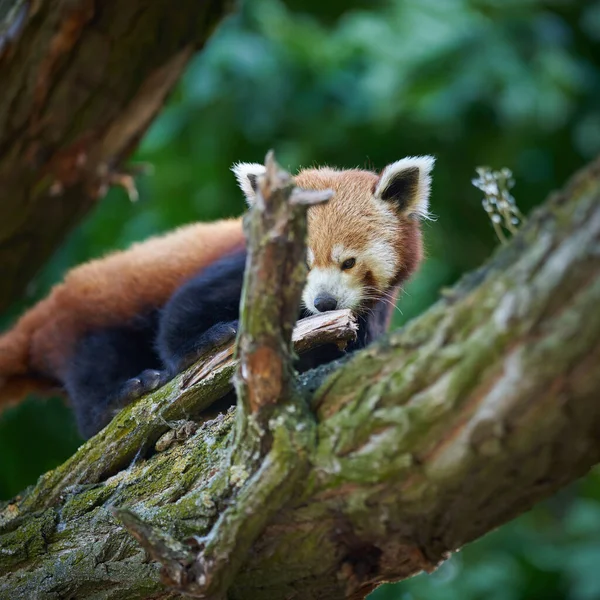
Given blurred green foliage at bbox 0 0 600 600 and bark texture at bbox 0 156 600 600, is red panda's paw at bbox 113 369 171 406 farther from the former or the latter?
blurred green foliage at bbox 0 0 600 600

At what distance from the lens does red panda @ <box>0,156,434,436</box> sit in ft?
11.9

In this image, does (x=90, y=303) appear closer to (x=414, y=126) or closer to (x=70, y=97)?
(x=70, y=97)

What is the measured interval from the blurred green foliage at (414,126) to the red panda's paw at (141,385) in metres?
2.60

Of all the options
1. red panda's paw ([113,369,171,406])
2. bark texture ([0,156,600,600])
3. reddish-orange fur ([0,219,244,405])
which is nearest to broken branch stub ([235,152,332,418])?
bark texture ([0,156,600,600])

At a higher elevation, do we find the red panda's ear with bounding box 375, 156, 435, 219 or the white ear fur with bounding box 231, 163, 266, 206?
the white ear fur with bounding box 231, 163, 266, 206

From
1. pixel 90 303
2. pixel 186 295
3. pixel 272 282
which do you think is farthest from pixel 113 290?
pixel 272 282

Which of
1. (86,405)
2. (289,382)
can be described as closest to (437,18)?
(86,405)

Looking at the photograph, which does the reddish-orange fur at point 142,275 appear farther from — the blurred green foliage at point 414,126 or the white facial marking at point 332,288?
the blurred green foliage at point 414,126

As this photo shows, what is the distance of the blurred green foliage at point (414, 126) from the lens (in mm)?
6133

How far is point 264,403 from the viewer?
6.91 feet

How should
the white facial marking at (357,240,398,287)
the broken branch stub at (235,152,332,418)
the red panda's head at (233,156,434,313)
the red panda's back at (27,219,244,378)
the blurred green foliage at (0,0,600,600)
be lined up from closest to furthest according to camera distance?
1. the broken branch stub at (235,152,332,418)
2. the red panda's head at (233,156,434,313)
3. the white facial marking at (357,240,398,287)
4. the red panda's back at (27,219,244,378)
5. the blurred green foliage at (0,0,600,600)

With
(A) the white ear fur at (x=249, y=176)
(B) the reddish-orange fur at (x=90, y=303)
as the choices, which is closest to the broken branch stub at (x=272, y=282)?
(A) the white ear fur at (x=249, y=176)

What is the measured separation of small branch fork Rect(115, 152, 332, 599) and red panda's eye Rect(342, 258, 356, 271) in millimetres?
1541

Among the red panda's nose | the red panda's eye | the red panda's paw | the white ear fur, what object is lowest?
the red panda's paw
